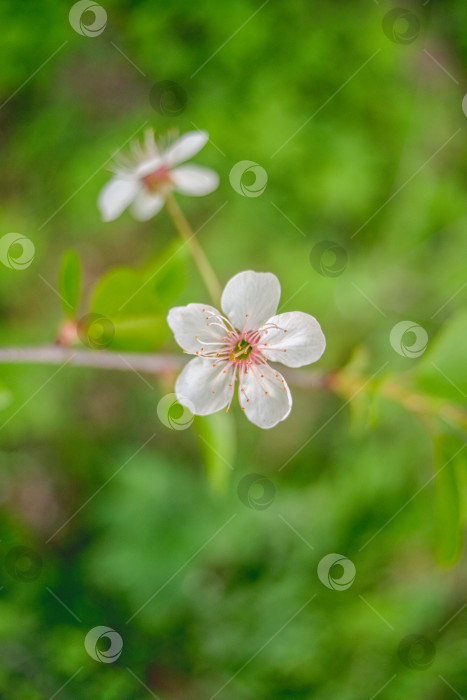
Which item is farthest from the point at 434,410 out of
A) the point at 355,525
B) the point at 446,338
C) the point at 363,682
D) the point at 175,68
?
the point at 175,68

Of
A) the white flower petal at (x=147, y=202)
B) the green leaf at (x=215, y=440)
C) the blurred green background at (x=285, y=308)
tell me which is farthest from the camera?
the blurred green background at (x=285, y=308)

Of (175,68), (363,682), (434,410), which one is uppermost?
(175,68)

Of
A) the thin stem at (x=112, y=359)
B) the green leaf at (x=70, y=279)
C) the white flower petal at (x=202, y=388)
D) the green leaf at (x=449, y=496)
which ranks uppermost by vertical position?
the green leaf at (x=70, y=279)

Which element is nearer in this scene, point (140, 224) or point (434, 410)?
point (434, 410)

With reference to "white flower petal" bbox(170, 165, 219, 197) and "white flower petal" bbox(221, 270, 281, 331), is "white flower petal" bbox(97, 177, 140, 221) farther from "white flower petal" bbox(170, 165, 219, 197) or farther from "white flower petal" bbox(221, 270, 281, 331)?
"white flower petal" bbox(221, 270, 281, 331)

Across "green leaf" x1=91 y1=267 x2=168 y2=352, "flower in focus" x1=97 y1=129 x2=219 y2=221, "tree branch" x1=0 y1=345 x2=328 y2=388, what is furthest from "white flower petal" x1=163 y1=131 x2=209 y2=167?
"tree branch" x1=0 y1=345 x2=328 y2=388

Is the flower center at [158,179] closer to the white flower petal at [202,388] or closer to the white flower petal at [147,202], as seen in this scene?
the white flower petal at [147,202]

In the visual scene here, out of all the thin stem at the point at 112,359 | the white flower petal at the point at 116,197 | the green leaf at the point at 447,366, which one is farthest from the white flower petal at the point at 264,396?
the white flower petal at the point at 116,197

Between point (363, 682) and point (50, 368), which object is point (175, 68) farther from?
point (363, 682)
